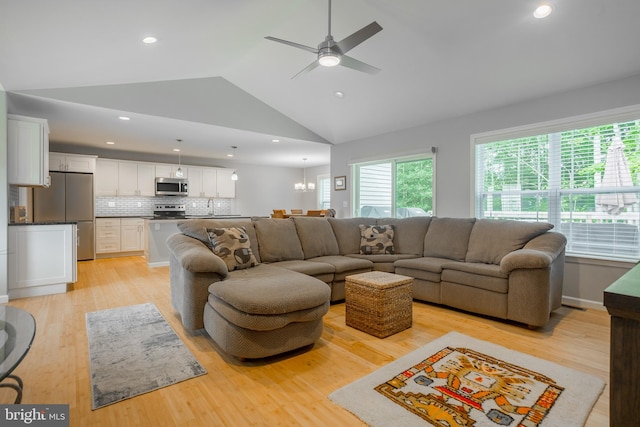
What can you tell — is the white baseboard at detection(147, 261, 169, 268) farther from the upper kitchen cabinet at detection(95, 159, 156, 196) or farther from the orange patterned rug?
the orange patterned rug

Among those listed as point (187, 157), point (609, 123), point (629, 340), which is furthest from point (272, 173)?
point (629, 340)

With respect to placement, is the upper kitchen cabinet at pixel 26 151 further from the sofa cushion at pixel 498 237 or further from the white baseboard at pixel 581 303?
the white baseboard at pixel 581 303

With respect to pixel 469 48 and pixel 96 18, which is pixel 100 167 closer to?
pixel 96 18

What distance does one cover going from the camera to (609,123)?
3432 mm

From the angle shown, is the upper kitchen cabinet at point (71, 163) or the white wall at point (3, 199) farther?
the upper kitchen cabinet at point (71, 163)

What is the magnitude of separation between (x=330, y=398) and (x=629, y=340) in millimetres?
1476

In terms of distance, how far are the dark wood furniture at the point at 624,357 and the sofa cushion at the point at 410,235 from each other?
11.5ft

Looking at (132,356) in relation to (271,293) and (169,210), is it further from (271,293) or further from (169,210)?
(169,210)

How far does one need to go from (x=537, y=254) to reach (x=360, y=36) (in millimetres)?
2427

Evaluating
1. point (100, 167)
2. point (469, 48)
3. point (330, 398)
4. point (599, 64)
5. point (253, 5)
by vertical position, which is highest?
point (253, 5)

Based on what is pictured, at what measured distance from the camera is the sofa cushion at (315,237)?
13.3ft

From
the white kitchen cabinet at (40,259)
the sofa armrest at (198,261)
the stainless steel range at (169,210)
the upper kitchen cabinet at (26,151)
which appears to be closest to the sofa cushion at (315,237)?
the sofa armrest at (198,261)

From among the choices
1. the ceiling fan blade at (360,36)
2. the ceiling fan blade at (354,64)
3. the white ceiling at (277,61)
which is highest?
the white ceiling at (277,61)

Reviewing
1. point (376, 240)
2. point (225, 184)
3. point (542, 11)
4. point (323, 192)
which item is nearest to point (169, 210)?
point (225, 184)
